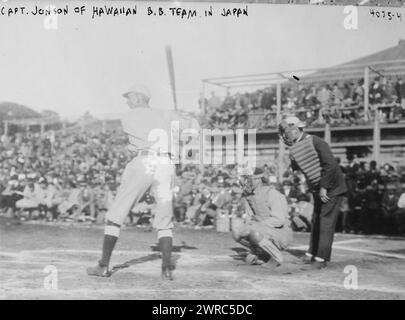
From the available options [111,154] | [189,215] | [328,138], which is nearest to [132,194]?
[189,215]

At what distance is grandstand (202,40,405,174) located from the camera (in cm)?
959

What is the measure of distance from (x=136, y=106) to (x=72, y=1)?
1.42 metres

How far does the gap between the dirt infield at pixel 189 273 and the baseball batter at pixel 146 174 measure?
0.28 metres

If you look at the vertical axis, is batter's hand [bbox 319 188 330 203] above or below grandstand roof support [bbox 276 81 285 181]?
below

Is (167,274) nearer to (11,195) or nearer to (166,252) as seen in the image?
(166,252)

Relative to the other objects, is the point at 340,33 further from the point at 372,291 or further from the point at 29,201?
the point at 29,201

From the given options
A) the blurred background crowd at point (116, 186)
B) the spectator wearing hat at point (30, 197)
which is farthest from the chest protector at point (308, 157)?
the spectator wearing hat at point (30, 197)

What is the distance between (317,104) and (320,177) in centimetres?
612

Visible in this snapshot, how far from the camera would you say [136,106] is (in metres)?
4.80

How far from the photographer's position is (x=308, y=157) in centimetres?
518

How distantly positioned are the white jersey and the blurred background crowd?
409 cm

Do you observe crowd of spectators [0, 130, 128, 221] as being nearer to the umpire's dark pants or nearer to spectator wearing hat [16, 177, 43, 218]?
Answer: spectator wearing hat [16, 177, 43, 218]

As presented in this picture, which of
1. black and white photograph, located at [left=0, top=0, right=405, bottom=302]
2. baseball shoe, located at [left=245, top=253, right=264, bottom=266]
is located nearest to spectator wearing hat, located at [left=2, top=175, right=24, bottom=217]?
black and white photograph, located at [left=0, top=0, right=405, bottom=302]

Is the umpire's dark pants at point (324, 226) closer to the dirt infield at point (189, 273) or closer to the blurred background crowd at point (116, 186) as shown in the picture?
the dirt infield at point (189, 273)
